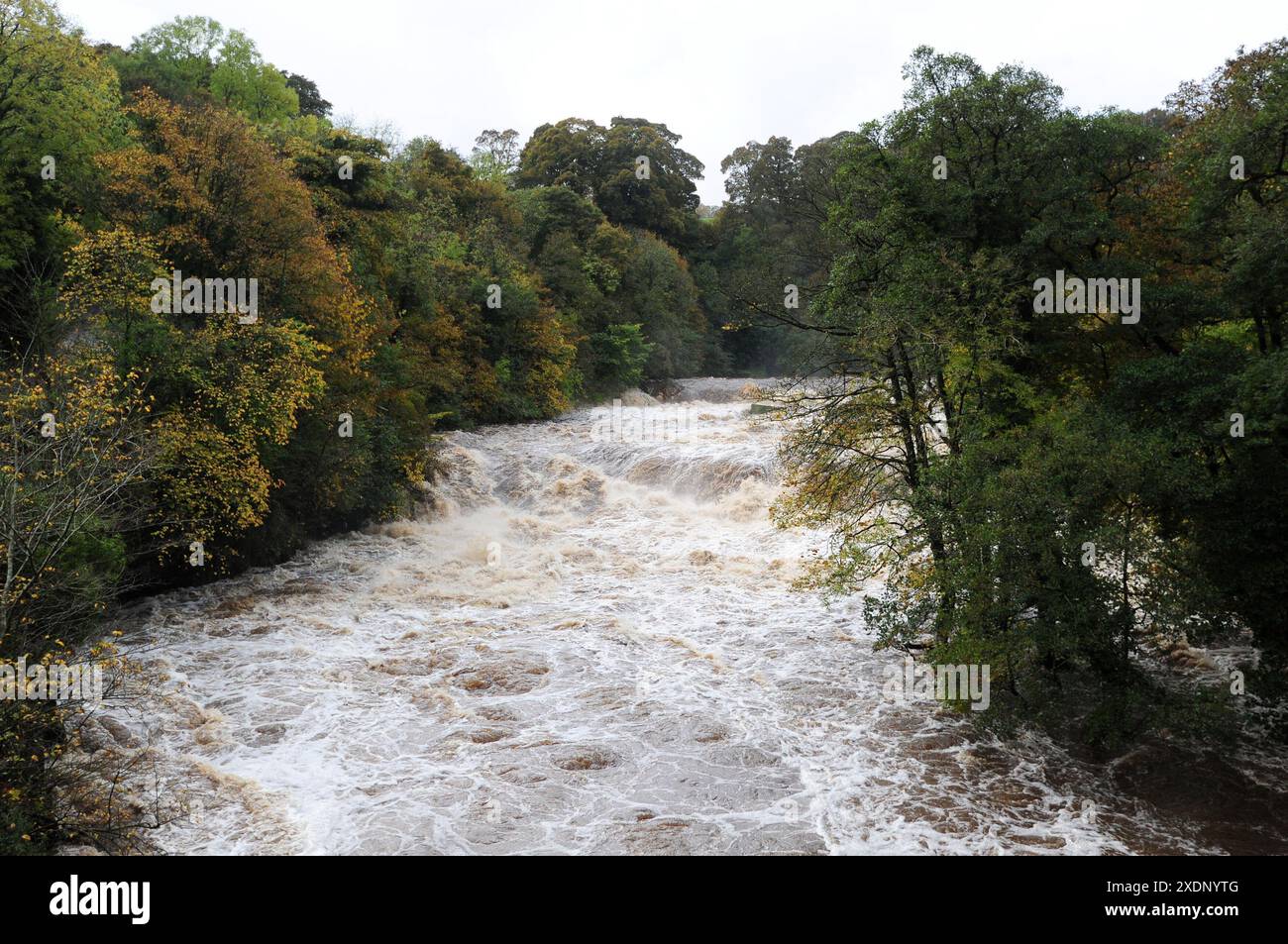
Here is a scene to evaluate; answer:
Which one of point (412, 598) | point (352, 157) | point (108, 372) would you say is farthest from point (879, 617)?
point (352, 157)

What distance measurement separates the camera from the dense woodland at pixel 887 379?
33.1 feet

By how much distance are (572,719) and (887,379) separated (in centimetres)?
735

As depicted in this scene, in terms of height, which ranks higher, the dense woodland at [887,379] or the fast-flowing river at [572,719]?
the dense woodland at [887,379]

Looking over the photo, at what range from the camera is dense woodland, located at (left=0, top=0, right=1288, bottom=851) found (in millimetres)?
10094

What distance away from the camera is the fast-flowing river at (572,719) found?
946 cm

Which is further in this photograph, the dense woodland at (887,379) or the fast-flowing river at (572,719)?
the dense woodland at (887,379)

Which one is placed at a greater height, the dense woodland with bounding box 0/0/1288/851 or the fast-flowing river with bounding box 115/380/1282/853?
the dense woodland with bounding box 0/0/1288/851

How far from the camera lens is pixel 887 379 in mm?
13664

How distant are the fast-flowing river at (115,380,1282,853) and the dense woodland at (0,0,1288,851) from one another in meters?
1.05

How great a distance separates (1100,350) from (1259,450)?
404 centimetres

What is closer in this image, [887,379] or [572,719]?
[572,719]

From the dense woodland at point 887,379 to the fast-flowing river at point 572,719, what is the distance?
1.05 m

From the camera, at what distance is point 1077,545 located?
991 cm
